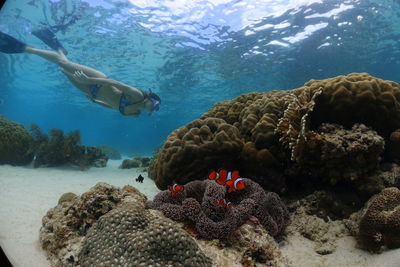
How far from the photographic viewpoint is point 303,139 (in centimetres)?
421

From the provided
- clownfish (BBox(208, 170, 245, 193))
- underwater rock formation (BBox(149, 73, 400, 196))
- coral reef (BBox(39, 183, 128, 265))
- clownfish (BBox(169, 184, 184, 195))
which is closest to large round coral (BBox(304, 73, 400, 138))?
underwater rock formation (BBox(149, 73, 400, 196))

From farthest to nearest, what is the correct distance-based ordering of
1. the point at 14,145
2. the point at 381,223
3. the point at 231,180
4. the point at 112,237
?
the point at 14,145
the point at 231,180
the point at 381,223
the point at 112,237

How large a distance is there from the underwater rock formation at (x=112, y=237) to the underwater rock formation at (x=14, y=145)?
9.31 meters

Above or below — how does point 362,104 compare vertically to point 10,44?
below

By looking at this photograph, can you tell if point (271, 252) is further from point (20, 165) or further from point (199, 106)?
point (199, 106)

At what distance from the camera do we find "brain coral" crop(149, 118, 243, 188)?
17.5 ft

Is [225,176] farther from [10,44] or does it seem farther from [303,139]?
[10,44]

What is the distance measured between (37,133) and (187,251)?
13590mm

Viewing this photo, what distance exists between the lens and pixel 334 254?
139 inches

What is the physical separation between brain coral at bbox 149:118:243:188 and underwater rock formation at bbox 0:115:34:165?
960 cm

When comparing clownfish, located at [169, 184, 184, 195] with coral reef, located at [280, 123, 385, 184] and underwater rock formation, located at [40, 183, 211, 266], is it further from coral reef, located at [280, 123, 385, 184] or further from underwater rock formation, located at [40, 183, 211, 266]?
coral reef, located at [280, 123, 385, 184]

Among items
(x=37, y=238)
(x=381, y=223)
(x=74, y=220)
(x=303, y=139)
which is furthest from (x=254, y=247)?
(x=37, y=238)

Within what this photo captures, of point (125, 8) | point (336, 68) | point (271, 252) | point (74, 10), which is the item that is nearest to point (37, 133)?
point (74, 10)

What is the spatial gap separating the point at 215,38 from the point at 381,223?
17.9m
